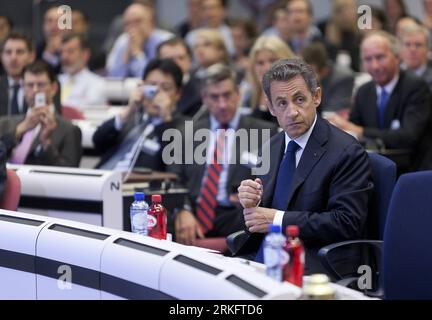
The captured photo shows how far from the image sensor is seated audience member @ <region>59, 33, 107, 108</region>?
795 cm

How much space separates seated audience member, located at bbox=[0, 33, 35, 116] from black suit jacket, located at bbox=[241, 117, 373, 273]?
309 centimetres

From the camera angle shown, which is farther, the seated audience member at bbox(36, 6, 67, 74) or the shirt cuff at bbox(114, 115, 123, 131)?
the seated audience member at bbox(36, 6, 67, 74)

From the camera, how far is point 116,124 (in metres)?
5.82

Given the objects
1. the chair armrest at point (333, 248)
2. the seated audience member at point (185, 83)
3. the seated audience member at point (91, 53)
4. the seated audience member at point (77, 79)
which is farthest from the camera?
the seated audience member at point (91, 53)

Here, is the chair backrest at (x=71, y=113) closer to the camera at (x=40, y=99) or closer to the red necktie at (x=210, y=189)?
the camera at (x=40, y=99)

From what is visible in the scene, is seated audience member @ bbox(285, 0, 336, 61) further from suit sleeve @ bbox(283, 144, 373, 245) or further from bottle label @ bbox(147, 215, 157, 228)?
bottle label @ bbox(147, 215, 157, 228)

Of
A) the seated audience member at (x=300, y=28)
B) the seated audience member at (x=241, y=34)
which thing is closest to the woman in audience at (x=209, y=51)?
the seated audience member at (x=300, y=28)

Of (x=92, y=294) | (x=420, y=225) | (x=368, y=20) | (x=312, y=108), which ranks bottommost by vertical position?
(x=92, y=294)

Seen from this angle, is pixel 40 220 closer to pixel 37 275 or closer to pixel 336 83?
pixel 37 275

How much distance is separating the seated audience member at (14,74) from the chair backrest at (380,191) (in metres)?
3.20

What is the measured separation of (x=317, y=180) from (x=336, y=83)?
3441 millimetres

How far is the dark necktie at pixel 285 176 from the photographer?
386cm
